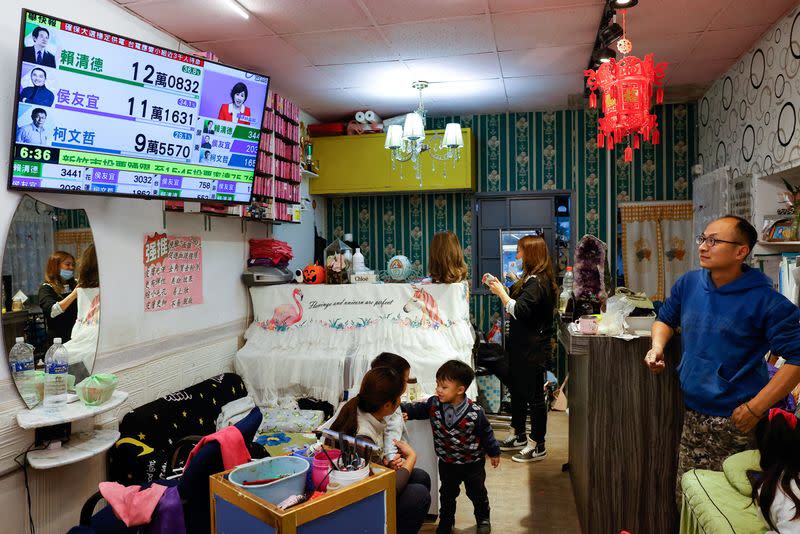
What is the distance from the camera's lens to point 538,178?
5922 mm

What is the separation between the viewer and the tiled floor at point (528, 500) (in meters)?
3.23

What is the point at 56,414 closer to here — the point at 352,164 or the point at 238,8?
the point at 238,8

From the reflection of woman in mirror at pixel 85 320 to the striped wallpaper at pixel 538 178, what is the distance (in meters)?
3.51

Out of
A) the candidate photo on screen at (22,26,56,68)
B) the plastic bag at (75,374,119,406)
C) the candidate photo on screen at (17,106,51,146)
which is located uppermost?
the candidate photo on screen at (22,26,56,68)

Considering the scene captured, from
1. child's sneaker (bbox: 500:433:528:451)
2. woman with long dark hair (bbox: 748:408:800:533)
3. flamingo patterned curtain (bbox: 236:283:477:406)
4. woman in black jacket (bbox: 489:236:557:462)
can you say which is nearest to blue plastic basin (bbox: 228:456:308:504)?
woman with long dark hair (bbox: 748:408:800:533)

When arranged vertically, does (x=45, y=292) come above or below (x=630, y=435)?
above

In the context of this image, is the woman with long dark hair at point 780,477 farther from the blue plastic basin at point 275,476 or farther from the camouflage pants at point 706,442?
the blue plastic basin at point 275,476

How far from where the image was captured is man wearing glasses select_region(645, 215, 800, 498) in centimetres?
217

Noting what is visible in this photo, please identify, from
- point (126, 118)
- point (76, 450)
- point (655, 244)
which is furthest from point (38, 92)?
point (655, 244)

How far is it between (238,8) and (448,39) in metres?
1.36

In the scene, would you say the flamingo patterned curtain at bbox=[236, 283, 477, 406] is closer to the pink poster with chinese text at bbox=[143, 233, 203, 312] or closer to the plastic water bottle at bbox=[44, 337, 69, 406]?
the pink poster with chinese text at bbox=[143, 233, 203, 312]

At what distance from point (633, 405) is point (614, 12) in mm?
2141

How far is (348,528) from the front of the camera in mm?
1878

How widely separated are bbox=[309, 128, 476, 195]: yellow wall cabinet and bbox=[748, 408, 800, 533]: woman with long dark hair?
3.92 metres
